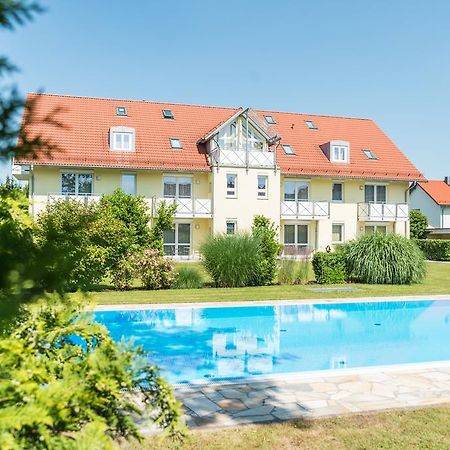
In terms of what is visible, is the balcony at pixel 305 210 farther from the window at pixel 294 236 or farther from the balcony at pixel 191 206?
the balcony at pixel 191 206

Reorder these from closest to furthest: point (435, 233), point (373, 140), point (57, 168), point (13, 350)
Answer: point (13, 350)
point (57, 168)
point (373, 140)
point (435, 233)

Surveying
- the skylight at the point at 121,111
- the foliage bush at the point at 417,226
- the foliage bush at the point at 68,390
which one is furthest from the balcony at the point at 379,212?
the foliage bush at the point at 68,390

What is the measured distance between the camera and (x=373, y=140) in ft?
117

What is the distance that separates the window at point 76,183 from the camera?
90.9ft

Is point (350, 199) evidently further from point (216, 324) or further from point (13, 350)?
point (13, 350)

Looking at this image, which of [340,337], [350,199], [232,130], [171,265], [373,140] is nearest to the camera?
[340,337]

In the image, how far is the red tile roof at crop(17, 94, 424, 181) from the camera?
28328mm

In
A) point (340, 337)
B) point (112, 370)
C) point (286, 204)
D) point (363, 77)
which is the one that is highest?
point (363, 77)

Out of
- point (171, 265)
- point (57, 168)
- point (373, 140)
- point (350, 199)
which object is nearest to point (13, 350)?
point (171, 265)

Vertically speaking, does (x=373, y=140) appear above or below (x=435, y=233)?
above

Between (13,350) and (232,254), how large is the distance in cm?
1492

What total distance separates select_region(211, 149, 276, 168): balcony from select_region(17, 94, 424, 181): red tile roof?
880 mm

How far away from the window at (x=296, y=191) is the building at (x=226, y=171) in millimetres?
64

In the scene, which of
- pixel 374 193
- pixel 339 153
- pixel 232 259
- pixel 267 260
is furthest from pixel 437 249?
pixel 232 259
